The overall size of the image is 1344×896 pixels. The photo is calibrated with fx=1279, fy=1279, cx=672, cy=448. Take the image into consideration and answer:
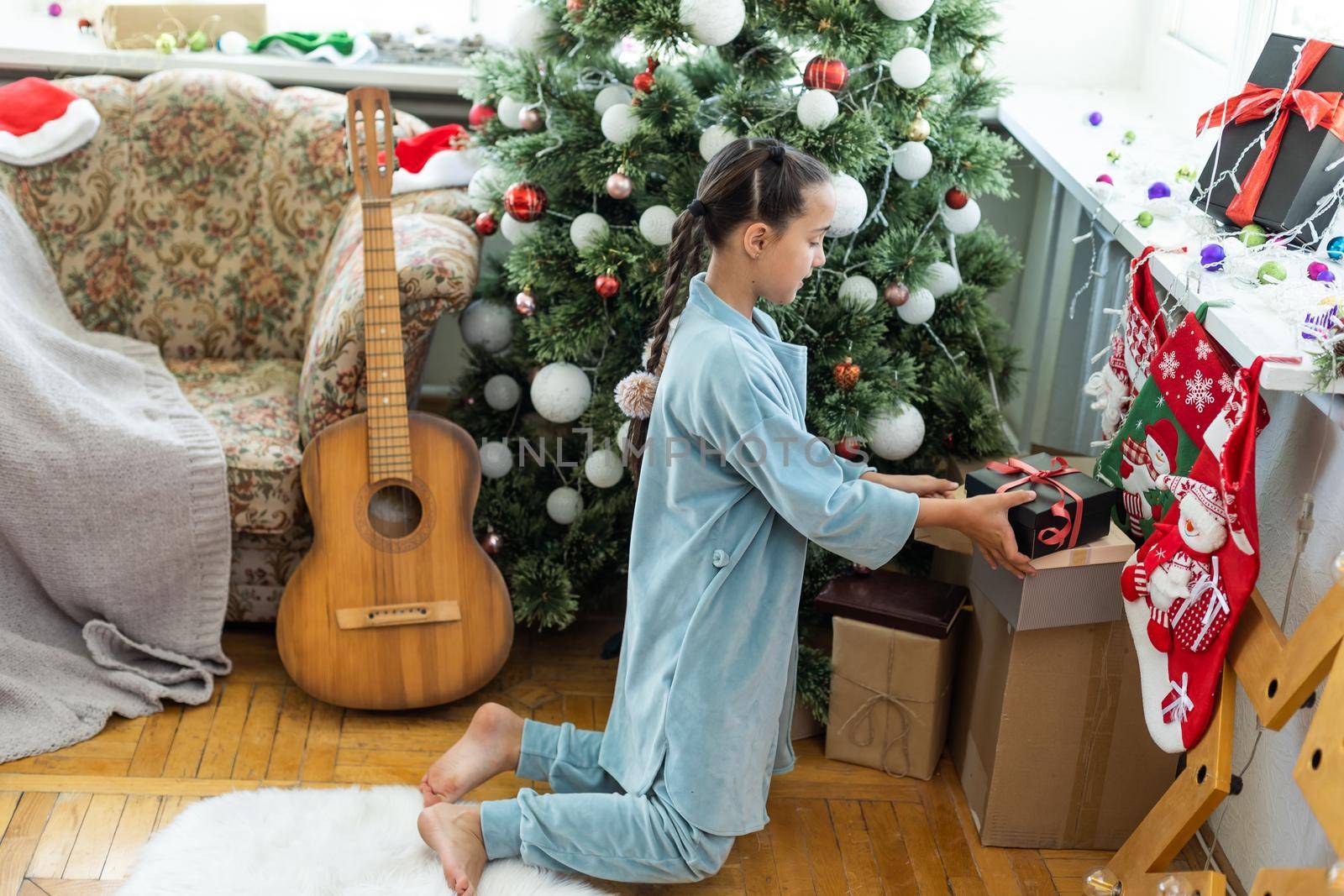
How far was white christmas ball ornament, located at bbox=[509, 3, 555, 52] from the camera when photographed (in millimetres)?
2082

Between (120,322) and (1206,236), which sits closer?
(1206,236)

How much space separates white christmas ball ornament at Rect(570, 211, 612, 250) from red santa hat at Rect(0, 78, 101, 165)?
1.06 meters

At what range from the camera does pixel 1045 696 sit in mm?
1772

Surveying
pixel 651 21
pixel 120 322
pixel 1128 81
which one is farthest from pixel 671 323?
pixel 1128 81

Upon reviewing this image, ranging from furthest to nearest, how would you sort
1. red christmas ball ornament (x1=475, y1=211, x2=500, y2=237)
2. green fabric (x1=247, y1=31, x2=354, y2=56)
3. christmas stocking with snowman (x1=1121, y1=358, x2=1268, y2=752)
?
green fabric (x1=247, y1=31, x2=354, y2=56)
red christmas ball ornament (x1=475, y1=211, x2=500, y2=237)
christmas stocking with snowman (x1=1121, y1=358, x2=1268, y2=752)

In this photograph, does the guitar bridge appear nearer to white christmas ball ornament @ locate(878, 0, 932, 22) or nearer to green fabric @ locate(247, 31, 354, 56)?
white christmas ball ornament @ locate(878, 0, 932, 22)

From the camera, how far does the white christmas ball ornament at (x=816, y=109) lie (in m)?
1.86

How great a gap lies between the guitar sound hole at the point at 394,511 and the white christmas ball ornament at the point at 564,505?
242 millimetres

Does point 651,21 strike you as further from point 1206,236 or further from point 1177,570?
point 1177,570

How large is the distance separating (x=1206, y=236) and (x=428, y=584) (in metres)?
1.28

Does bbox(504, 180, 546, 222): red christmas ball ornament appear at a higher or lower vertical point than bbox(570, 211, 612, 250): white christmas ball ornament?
higher

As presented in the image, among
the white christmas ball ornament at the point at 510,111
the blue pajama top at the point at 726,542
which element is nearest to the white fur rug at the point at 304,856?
the blue pajama top at the point at 726,542

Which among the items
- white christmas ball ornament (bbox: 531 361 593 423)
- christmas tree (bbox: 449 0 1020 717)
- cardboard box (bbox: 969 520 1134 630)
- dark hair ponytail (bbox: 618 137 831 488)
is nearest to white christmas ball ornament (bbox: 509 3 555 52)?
christmas tree (bbox: 449 0 1020 717)

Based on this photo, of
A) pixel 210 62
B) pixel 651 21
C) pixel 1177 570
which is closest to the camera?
pixel 1177 570
